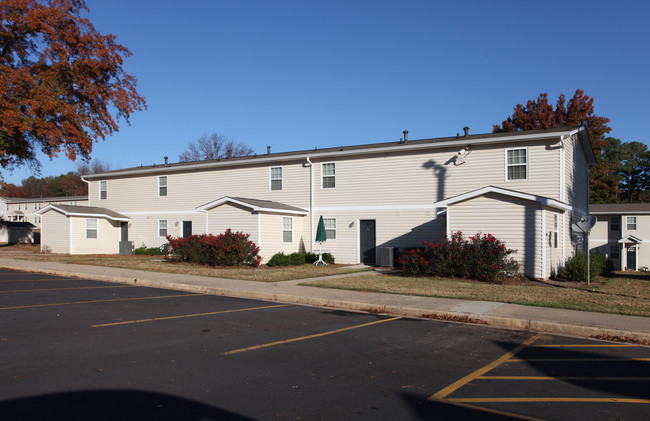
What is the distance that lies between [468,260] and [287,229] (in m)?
9.80

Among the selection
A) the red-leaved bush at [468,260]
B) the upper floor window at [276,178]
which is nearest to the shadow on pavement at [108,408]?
the red-leaved bush at [468,260]

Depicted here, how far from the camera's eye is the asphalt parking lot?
475 centimetres

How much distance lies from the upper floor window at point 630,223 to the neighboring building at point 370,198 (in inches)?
750

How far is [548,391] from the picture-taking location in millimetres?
5500

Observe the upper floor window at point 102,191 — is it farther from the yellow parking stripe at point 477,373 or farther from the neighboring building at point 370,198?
the yellow parking stripe at point 477,373

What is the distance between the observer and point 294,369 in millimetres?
6145

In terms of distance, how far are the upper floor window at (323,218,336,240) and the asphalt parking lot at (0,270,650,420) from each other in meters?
14.1

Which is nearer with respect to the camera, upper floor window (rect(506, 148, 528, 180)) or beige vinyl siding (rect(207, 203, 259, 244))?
upper floor window (rect(506, 148, 528, 180))

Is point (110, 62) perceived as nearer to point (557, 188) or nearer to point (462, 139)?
point (462, 139)

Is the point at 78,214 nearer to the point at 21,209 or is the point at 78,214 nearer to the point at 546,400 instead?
the point at 546,400

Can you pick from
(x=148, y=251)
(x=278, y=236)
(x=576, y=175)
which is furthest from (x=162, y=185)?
(x=576, y=175)

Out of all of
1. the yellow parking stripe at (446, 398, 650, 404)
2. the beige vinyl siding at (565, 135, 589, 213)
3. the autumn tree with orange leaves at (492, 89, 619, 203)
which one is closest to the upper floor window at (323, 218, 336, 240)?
the beige vinyl siding at (565, 135, 589, 213)

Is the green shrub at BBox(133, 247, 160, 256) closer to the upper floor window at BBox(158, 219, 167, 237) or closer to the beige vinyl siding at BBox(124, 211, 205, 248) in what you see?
the beige vinyl siding at BBox(124, 211, 205, 248)

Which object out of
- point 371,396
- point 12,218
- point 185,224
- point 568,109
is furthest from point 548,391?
point 12,218
